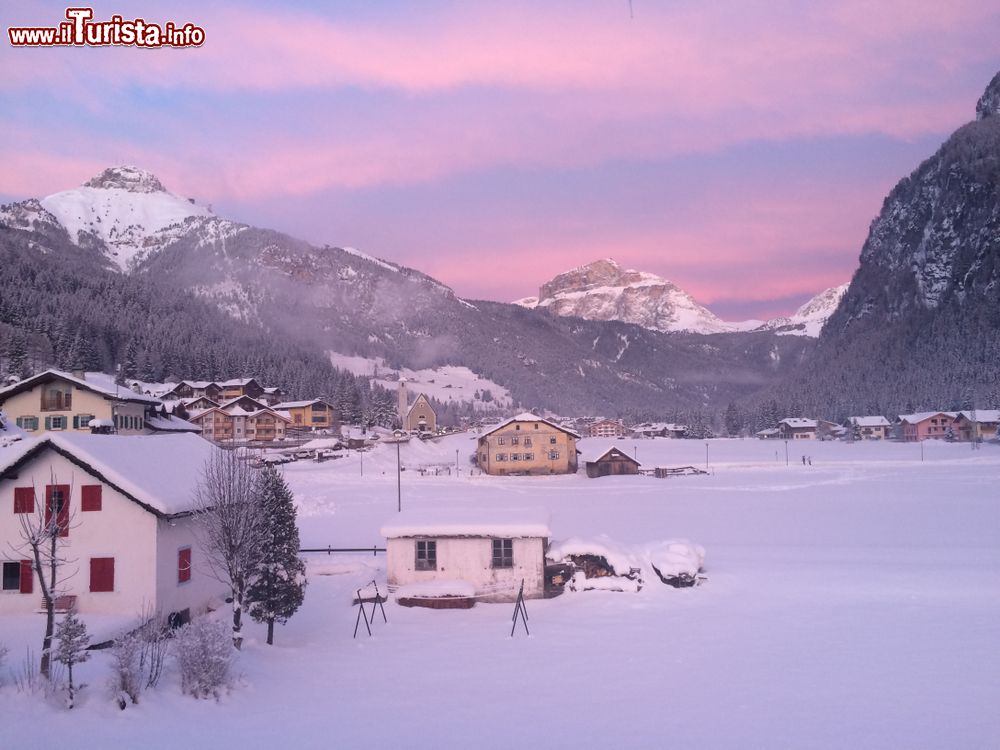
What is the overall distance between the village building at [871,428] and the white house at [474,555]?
161 meters

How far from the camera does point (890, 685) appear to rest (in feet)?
58.0

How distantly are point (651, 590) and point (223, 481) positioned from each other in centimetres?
1610

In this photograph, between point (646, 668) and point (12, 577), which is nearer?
point (646, 668)

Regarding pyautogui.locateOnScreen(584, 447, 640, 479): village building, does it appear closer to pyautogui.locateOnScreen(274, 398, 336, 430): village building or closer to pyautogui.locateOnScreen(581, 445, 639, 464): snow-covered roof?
pyautogui.locateOnScreen(581, 445, 639, 464): snow-covered roof

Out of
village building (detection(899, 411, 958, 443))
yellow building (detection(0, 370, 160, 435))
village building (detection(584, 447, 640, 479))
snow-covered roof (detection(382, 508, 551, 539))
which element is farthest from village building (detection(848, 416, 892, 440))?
snow-covered roof (detection(382, 508, 551, 539))

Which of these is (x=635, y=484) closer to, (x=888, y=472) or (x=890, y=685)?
(x=888, y=472)

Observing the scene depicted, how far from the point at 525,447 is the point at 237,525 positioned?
7804 centimetres

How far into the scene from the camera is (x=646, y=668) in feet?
63.3

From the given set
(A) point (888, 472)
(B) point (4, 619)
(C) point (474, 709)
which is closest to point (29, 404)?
(B) point (4, 619)

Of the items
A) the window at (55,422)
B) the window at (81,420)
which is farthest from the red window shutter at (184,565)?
the window at (55,422)

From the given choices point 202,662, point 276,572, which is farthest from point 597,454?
point 202,662

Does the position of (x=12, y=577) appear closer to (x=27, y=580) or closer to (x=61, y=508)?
(x=27, y=580)

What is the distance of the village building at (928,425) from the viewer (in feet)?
504

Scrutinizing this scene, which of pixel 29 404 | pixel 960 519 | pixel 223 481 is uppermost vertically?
pixel 29 404
